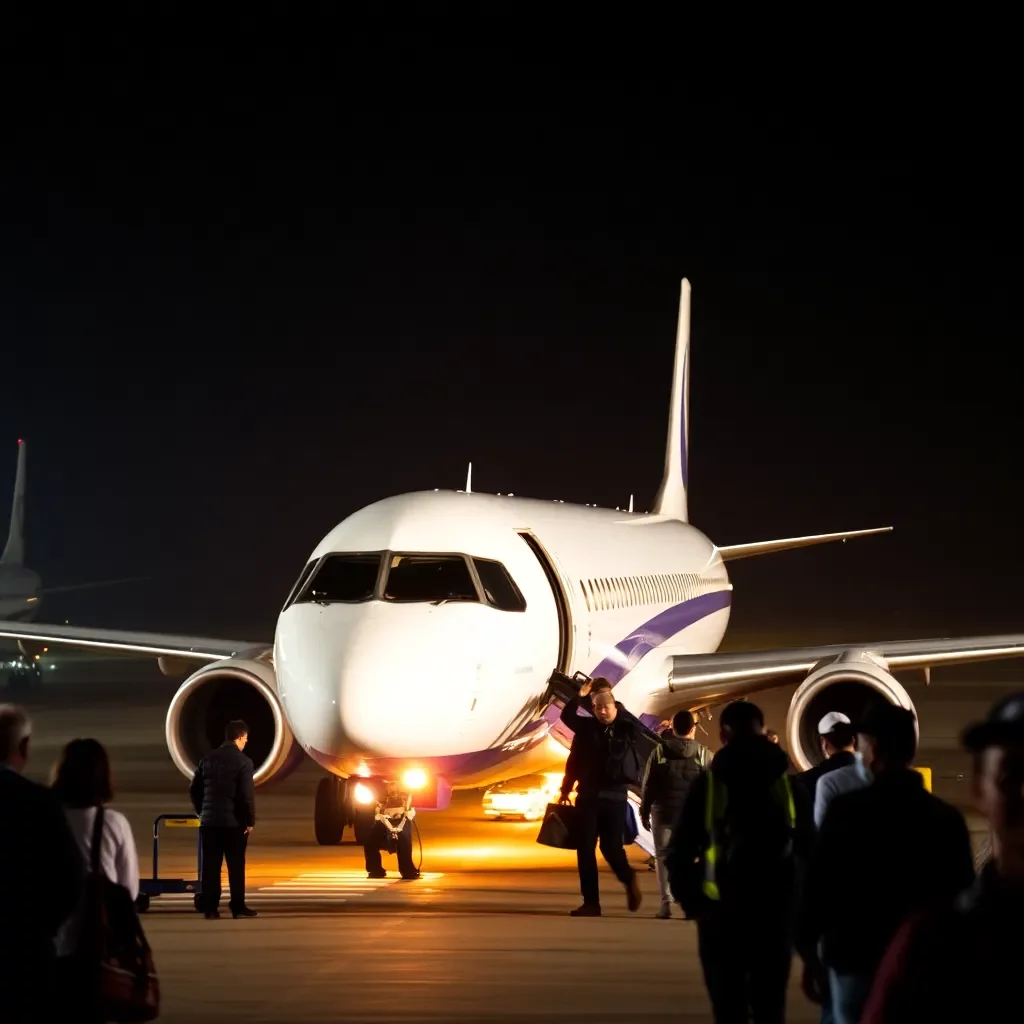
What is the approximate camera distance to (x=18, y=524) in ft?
181

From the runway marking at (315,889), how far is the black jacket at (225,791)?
0.92m

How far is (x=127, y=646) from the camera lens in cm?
2120

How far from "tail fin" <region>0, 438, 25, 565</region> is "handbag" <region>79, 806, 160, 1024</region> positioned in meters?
48.1

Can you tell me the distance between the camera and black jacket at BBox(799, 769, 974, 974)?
5699mm

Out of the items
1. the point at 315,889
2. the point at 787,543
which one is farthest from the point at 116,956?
the point at 787,543

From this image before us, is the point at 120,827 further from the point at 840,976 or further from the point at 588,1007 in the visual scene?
the point at 588,1007

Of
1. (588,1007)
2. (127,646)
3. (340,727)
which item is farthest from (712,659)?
(588,1007)

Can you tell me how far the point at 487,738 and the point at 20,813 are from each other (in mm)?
9117

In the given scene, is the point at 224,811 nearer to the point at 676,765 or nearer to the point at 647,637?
the point at 676,765

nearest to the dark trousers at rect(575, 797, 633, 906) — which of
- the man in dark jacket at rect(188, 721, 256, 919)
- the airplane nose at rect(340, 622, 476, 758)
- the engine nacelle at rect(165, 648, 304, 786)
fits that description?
the airplane nose at rect(340, 622, 476, 758)

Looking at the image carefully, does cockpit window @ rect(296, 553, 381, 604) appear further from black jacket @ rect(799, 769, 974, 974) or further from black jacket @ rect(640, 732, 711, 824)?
black jacket @ rect(799, 769, 974, 974)

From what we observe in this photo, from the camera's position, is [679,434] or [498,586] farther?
[679,434]

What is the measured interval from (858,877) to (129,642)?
1645 cm

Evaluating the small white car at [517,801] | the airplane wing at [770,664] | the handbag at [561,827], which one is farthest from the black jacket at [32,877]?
the airplane wing at [770,664]
